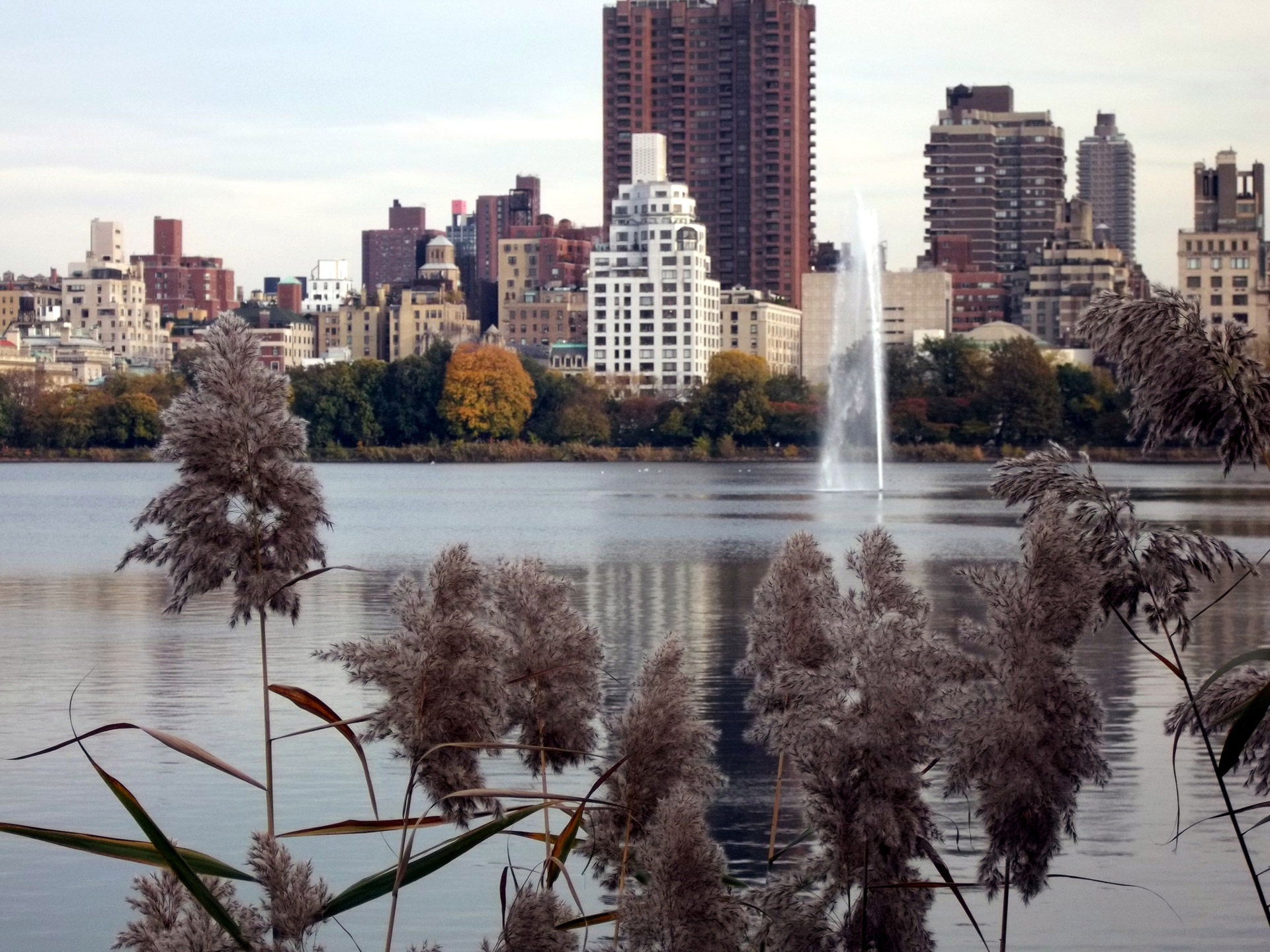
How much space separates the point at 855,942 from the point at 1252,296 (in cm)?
18513

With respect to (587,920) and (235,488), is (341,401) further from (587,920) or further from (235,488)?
(587,920)

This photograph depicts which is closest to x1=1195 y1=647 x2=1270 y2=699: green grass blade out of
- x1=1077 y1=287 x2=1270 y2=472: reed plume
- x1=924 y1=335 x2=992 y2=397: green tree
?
x1=1077 y1=287 x2=1270 y2=472: reed plume

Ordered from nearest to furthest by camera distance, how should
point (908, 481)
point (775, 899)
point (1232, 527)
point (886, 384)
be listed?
point (775, 899), point (1232, 527), point (908, 481), point (886, 384)

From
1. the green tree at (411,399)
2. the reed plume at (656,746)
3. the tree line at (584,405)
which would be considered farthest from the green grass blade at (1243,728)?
the green tree at (411,399)

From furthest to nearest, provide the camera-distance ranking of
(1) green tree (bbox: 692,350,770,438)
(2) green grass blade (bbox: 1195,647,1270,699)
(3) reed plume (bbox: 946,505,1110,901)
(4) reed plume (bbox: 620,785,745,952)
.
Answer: (1) green tree (bbox: 692,350,770,438) → (3) reed plume (bbox: 946,505,1110,901) → (4) reed plume (bbox: 620,785,745,952) → (2) green grass blade (bbox: 1195,647,1270,699)

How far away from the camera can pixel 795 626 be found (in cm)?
682

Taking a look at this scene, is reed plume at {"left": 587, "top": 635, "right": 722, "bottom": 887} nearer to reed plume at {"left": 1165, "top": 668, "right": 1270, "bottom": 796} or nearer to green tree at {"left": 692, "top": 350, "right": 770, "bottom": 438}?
reed plume at {"left": 1165, "top": 668, "right": 1270, "bottom": 796}

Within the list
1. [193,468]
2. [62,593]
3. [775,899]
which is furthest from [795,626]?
[62,593]

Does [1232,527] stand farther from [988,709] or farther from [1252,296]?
[1252,296]

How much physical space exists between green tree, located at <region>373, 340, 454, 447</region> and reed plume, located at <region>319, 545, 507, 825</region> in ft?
471

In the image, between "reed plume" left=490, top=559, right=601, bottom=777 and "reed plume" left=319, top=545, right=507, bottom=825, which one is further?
"reed plume" left=490, top=559, right=601, bottom=777

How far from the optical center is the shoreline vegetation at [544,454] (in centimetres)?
13450

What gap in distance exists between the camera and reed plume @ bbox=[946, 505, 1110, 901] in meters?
5.43

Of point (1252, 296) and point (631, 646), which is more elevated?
point (1252, 296)
